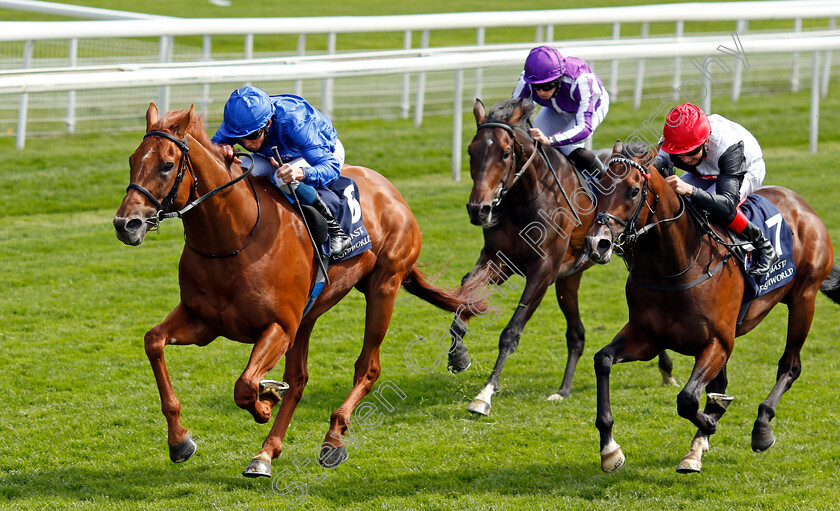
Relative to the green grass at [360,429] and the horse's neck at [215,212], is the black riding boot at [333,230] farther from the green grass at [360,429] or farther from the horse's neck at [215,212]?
the green grass at [360,429]

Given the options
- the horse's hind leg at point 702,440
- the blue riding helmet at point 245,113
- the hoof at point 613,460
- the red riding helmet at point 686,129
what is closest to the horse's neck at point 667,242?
the red riding helmet at point 686,129

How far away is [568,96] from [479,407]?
1.99m

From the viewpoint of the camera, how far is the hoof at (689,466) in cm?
473

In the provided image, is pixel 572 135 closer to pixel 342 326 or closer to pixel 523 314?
pixel 523 314

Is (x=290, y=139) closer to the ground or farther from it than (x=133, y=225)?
farther from it

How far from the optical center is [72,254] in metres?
8.50

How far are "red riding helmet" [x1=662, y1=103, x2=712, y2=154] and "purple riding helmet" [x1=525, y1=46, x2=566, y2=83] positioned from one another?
4.41 feet

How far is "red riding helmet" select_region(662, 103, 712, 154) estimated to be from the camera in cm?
477

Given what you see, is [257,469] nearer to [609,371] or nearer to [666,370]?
[609,371]

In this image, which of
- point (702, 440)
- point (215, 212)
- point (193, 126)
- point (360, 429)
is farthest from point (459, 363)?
point (193, 126)

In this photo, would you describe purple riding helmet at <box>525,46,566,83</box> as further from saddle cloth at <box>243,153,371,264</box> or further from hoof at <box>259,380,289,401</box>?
hoof at <box>259,380,289,401</box>

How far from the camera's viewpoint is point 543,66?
607cm

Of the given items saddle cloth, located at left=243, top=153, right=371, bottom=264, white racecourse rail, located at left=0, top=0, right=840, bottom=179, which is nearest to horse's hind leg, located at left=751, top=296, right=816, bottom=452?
saddle cloth, located at left=243, top=153, right=371, bottom=264

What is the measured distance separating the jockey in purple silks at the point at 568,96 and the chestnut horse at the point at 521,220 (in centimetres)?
14
